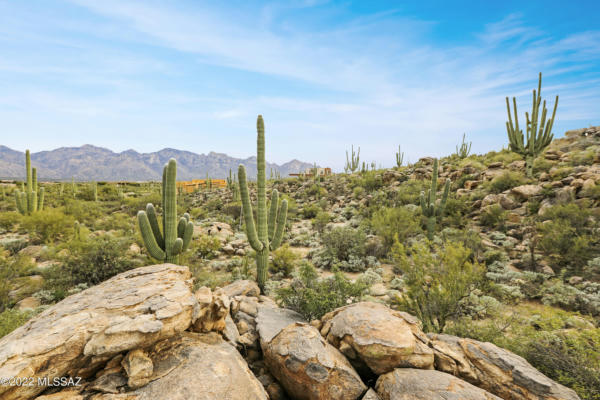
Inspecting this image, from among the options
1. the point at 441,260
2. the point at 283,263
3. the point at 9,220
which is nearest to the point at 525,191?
the point at 441,260

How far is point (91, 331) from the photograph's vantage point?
2.50 metres

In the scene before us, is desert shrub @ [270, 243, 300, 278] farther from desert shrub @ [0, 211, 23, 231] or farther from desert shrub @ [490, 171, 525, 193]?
desert shrub @ [0, 211, 23, 231]

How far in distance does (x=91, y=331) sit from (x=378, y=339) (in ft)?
10.7

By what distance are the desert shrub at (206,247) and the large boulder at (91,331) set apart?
655 cm

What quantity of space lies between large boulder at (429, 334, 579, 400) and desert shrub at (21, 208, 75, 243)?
14.0m

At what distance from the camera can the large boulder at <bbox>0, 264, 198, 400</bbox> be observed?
2.18m

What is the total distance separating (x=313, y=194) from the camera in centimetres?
2234

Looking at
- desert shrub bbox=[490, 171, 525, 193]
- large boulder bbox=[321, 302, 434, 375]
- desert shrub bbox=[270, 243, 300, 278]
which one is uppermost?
desert shrub bbox=[490, 171, 525, 193]

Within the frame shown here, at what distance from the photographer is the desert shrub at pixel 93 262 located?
265 inches

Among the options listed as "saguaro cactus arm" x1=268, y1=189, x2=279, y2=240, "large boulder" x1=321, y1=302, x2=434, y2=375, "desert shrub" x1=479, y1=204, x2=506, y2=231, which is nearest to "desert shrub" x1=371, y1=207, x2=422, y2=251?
"desert shrub" x1=479, y1=204, x2=506, y2=231

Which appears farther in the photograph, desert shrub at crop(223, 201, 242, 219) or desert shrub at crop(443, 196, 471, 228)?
desert shrub at crop(223, 201, 242, 219)

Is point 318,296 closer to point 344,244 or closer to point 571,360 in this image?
point 571,360

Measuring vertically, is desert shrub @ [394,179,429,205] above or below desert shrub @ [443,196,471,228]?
above

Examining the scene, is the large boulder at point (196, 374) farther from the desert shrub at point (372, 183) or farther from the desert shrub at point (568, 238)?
the desert shrub at point (372, 183)
